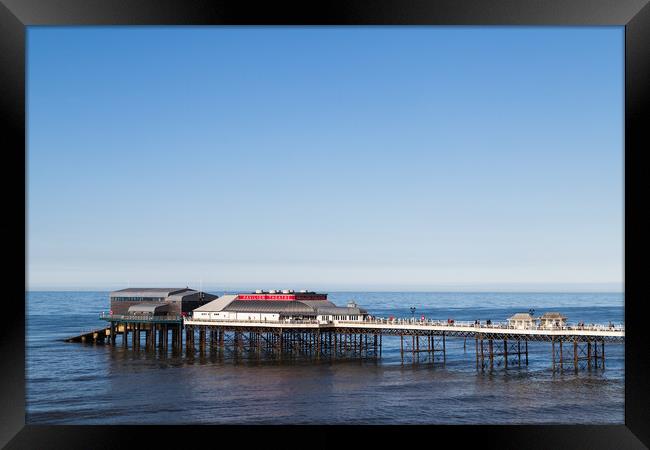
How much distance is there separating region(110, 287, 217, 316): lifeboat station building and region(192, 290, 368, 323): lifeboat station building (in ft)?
8.94

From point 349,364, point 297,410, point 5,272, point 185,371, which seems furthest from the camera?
point 349,364

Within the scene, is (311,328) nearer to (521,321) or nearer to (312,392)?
(521,321)

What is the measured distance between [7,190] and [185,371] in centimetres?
2499

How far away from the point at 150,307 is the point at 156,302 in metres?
1.09

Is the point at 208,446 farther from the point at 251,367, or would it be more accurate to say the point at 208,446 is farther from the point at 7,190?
the point at 251,367

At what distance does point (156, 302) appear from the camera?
147ft

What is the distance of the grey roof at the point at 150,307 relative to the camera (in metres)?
43.3

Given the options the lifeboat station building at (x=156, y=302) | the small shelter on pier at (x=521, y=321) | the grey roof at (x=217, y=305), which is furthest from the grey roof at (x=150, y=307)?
the small shelter on pier at (x=521, y=321)

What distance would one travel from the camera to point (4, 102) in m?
8.33

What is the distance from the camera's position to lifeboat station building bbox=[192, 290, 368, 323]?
39000 millimetres

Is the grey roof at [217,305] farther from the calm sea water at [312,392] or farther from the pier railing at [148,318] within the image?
the calm sea water at [312,392]

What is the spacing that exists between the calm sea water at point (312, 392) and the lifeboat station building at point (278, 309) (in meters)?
3.41

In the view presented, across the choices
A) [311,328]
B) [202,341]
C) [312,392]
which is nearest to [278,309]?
[311,328]

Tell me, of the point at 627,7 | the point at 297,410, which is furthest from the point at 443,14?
the point at 297,410
